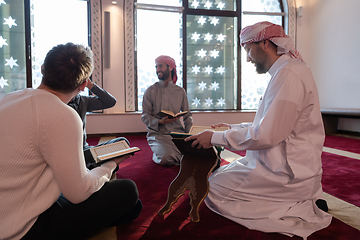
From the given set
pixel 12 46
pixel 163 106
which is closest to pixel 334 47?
pixel 163 106

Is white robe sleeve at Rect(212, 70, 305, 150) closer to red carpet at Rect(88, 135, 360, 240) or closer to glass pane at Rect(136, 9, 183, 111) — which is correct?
red carpet at Rect(88, 135, 360, 240)

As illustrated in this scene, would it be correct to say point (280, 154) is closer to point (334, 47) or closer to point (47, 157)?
point (47, 157)

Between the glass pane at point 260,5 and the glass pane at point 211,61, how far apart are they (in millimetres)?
450

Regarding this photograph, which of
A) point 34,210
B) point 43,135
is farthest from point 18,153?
point 34,210

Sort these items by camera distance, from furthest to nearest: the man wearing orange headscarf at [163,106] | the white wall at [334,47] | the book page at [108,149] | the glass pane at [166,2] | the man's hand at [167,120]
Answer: the glass pane at [166,2] → the white wall at [334,47] → the man wearing orange headscarf at [163,106] → the man's hand at [167,120] → the book page at [108,149]

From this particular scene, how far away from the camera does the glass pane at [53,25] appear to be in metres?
5.23

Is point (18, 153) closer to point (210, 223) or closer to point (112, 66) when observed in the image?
point (210, 223)

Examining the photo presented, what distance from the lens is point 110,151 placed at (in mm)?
1325

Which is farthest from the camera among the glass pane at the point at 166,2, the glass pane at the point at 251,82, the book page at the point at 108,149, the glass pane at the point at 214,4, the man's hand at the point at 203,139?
the glass pane at the point at 251,82

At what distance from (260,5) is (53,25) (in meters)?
4.78

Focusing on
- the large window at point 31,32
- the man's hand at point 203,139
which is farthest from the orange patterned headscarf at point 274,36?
the large window at point 31,32

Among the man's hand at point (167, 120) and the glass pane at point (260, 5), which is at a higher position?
the glass pane at point (260, 5)

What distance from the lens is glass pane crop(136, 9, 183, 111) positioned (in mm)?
5746

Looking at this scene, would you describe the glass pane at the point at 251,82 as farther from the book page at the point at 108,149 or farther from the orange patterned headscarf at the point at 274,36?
the book page at the point at 108,149
